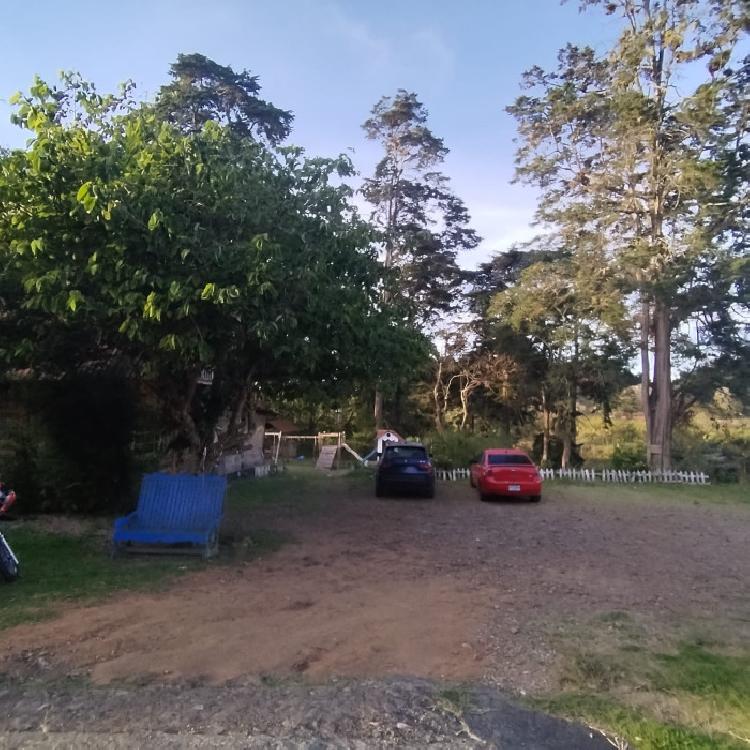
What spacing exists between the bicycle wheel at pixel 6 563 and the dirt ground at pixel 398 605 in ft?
4.60

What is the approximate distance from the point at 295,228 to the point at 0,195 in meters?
3.79

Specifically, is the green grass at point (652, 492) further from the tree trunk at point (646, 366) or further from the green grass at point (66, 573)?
the green grass at point (66, 573)

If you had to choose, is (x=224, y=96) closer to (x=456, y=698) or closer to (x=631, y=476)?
(x=631, y=476)

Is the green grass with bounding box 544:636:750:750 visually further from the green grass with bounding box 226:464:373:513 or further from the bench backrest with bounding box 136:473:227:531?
the green grass with bounding box 226:464:373:513

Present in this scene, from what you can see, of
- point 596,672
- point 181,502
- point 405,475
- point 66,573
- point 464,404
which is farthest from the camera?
point 464,404

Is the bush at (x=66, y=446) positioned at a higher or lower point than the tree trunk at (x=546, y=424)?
lower

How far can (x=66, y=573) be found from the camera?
8320 mm

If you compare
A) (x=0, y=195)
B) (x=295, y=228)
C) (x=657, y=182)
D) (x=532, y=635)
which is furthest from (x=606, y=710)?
(x=657, y=182)

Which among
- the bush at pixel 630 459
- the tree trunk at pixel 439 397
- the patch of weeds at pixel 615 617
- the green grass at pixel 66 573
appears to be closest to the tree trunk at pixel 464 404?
the tree trunk at pixel 439 397

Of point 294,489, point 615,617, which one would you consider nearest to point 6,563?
point 615,617

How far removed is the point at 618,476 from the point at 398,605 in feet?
66.9

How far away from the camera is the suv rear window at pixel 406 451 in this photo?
1972 centimetres

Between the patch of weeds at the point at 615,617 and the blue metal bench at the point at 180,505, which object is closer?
the patch of weeds at the point at 615,617

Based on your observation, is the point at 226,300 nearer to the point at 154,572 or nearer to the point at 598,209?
the point at 154,572
